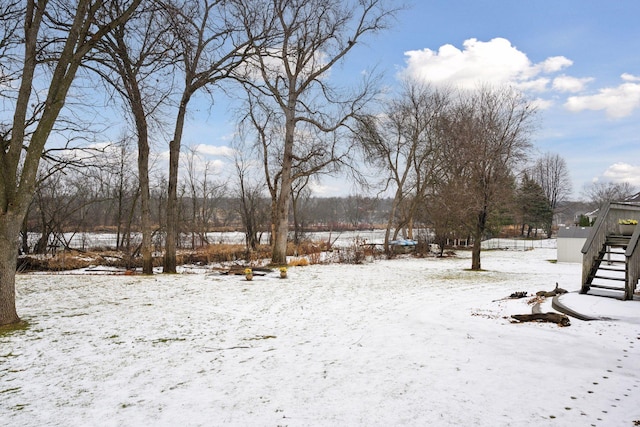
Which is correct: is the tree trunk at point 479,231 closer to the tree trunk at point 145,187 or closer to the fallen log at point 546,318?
the fallen log at point 546,318

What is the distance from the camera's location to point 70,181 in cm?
2378

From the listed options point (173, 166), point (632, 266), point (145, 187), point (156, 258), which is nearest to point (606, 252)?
point (632, 266)

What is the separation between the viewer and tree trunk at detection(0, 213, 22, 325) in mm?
6145

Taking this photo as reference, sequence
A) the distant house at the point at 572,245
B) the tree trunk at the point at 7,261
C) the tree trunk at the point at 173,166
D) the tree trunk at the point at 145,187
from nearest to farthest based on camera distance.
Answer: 1. the tree trunk at the point at 7,261
2. the tree trunk at the point at 145,187
3. the tree trunk at the point at 173,166
4. the distant house at the point at 572,245

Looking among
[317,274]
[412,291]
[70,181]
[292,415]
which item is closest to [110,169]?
[317,274]

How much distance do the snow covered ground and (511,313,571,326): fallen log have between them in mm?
206

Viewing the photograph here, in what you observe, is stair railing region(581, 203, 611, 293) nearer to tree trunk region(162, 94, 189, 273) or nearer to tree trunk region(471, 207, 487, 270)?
tree trunk region(471, 207, 487, 270)

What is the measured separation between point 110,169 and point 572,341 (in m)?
10.9

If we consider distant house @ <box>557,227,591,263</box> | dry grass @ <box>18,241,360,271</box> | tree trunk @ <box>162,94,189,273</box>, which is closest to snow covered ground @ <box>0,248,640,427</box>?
tree trunk @ <box>162,94,189,273</box>

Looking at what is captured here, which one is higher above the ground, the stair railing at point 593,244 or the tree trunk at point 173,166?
the tree trunk at point 173,166

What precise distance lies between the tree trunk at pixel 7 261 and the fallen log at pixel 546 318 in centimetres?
807

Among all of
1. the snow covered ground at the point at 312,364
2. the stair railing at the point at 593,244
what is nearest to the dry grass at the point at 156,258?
the snow covered ground at the point at 312,364

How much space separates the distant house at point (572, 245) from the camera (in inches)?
877

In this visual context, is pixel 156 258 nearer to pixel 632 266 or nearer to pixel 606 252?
A: pixel 606 252
